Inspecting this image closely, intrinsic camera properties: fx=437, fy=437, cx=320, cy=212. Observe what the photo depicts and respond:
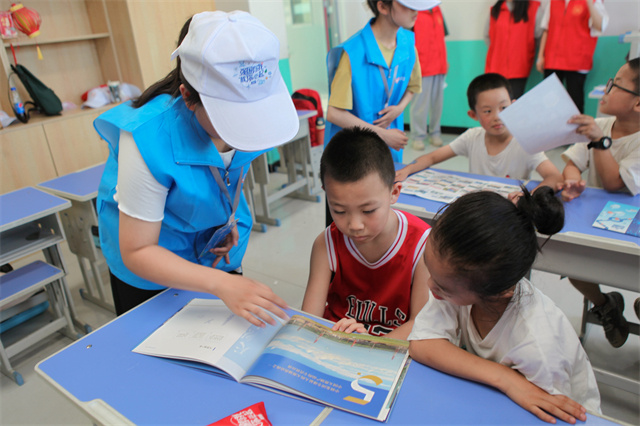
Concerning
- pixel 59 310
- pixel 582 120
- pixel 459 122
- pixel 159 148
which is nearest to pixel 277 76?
pixel 159 148

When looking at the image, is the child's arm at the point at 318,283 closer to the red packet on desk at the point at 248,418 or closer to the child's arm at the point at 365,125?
the red packet on desk at the point at 248,418

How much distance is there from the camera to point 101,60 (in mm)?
3904

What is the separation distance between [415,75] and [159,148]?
62.2 inches

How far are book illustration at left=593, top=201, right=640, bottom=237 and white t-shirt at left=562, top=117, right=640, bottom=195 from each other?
4.2 inches

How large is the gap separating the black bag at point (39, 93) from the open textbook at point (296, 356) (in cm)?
295

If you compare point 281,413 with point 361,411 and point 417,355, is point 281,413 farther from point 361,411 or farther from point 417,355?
A: point 417,355

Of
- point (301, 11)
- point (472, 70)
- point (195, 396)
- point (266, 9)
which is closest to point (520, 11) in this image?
point (472, 70)

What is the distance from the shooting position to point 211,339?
99cm

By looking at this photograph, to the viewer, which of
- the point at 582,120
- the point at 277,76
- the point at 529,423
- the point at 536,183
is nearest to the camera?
the point at 529,423

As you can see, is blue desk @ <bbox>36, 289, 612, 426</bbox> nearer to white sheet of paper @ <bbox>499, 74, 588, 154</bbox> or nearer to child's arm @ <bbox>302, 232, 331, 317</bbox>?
child's arm @ <bbox>302, 232, 331, 317</bbox>

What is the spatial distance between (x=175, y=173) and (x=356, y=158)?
46cm

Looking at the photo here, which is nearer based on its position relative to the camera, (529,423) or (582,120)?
(529,423)

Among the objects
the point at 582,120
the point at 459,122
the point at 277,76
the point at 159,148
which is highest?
the point at 277,76

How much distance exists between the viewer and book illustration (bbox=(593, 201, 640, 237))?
1.43 meters
